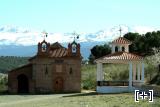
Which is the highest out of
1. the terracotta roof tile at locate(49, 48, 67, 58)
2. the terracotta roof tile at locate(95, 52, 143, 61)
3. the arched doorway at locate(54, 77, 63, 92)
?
the terracotta roof tile at locate(49, 48, 67, 58)

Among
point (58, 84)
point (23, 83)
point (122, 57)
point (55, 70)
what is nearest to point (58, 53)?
point (55, 70)

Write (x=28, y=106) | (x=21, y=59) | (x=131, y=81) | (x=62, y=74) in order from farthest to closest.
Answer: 1. (x=21, y=59)
2. (x=62, y=74)
3. (x=131, y=81)
4. (x=28, y=106)

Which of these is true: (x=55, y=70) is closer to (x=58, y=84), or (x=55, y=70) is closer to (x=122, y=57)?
(x=58, y=84)

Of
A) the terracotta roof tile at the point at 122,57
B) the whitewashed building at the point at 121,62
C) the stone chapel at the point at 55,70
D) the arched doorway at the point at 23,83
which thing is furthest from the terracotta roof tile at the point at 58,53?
the terracotta roof tile at the point at 122,57

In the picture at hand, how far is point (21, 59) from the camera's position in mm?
98500

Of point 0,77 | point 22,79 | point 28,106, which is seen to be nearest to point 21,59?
point 0,77

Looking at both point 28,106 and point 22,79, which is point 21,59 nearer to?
point 22,79

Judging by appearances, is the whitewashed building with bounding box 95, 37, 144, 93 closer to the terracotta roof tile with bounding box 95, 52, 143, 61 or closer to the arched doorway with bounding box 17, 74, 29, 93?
the terracotta roof tile with bounding box 95, 52, 143, 61

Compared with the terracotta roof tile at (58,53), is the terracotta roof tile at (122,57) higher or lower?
lower

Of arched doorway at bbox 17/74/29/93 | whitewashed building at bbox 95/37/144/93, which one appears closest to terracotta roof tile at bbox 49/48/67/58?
arched doorway at bbox 17/74/29/93

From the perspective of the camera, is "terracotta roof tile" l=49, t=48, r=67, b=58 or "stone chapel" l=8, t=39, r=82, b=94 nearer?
"stone chapel" l=8, t=39, r=82, b=94

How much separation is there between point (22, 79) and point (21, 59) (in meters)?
32.4

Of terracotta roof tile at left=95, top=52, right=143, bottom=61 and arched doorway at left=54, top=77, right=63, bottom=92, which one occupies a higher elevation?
terracotta roof tile at left=95, top=52, right=143, bottom=61

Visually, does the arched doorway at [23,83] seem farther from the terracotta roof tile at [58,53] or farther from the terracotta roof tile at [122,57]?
the terracotta roof tile at [122,57]
